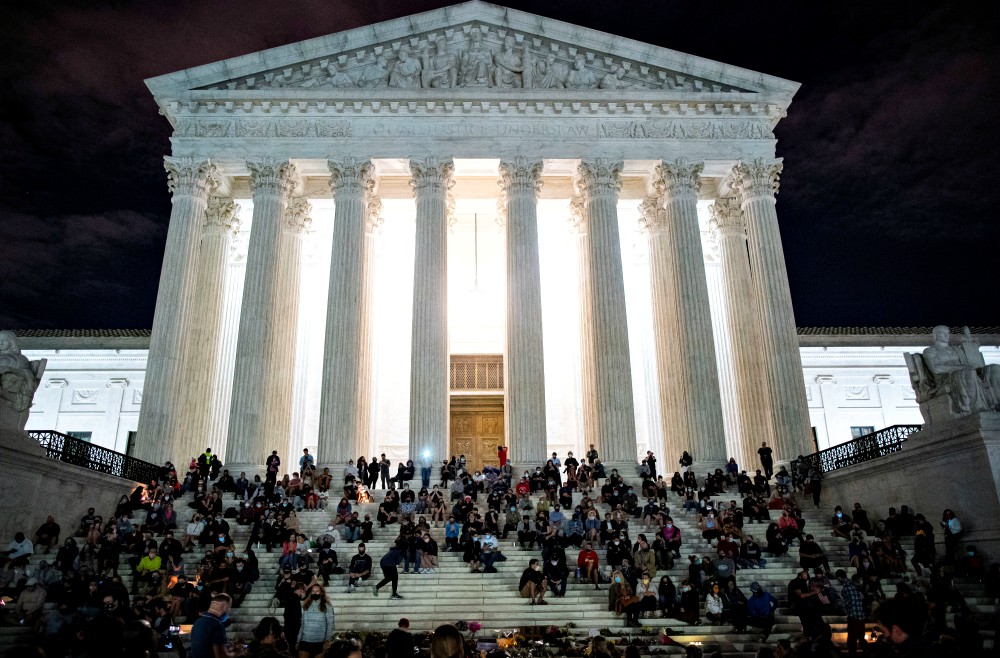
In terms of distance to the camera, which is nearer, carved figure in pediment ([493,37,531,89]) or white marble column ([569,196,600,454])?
white marble column ([569,196,600,454])

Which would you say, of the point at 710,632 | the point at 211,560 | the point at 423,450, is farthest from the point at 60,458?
the point at 710,632

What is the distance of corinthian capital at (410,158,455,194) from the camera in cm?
2945

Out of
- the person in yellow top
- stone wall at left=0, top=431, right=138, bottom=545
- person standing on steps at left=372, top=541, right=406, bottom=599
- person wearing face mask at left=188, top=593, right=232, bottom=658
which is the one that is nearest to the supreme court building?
stone wall at left=0, top=431, right=138, bottom=545

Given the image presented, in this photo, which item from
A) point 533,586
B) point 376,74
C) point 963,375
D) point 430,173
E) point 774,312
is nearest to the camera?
point 533,586

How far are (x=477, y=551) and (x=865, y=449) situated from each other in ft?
38.9

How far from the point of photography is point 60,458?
1972cm

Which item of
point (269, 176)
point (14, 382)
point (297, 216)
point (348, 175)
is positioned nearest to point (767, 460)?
point (348, 175)

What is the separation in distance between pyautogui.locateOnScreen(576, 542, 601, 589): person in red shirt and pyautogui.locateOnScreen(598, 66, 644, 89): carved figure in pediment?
20469 mm

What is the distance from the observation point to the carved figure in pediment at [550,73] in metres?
30.4

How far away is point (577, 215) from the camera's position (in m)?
31.8

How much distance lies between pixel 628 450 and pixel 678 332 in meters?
5.30

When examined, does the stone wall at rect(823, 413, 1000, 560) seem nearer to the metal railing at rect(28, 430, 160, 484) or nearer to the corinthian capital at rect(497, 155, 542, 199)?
the corinthian capital at rect(497, 155, 542, 199)

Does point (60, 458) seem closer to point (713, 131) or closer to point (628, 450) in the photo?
point (628, 450)

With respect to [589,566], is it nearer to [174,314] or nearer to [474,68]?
[174,314]
